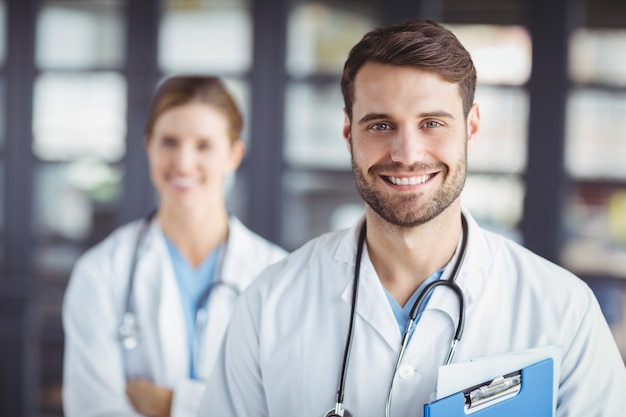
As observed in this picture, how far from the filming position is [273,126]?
366 centimetres

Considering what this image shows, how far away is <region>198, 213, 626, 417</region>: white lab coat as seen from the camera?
144cm

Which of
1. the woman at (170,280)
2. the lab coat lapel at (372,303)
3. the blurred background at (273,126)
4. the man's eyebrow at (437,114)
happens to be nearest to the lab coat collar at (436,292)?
the lab coat lapel at (372,303)

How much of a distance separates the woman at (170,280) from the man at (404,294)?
51 cm

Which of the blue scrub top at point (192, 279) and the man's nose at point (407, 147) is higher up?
the man's nose at point (407, 147)

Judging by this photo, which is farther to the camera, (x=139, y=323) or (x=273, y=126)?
(x=273, y=126)

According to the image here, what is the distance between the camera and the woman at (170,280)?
207 centimetres

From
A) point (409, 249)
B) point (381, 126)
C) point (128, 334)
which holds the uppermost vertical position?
point (381, 126)

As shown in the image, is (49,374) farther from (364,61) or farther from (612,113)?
(364,61)

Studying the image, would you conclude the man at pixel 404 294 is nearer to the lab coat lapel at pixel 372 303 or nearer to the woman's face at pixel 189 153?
the lab coat lapel at pixel 372 303

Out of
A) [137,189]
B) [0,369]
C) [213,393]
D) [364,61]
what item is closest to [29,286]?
[0,369]

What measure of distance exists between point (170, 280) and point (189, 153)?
340 mm

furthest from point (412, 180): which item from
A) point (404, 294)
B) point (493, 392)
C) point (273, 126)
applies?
point (273, 126)

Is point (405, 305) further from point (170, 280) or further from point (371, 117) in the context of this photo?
point (170, 280)

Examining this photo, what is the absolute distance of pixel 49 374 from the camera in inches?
156
